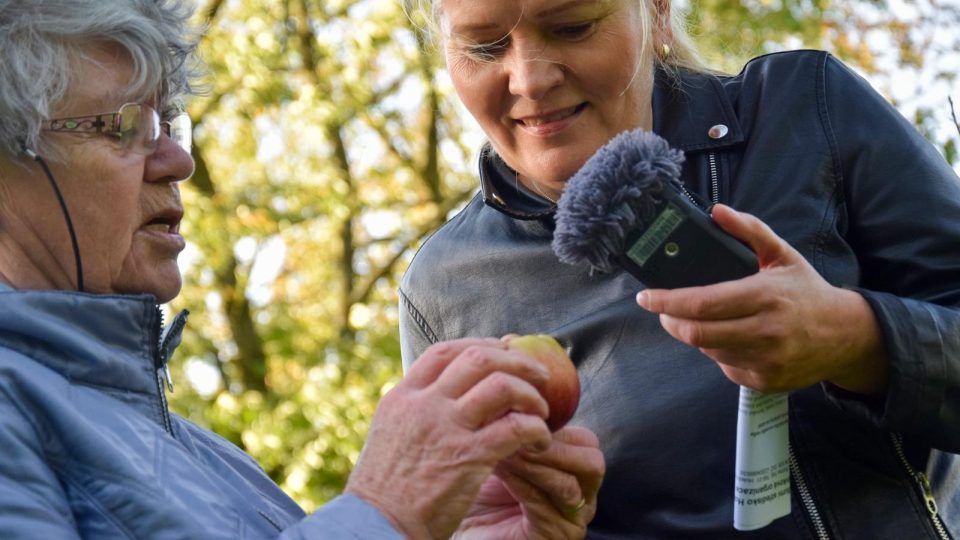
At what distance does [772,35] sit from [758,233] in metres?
7.86

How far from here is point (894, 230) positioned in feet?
7.03

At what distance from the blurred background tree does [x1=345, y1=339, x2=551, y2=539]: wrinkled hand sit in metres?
6.82

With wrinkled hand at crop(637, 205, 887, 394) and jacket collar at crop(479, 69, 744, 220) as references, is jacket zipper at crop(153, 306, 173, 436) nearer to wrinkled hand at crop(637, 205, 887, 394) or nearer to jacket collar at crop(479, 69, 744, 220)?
jacket collar at crop(479, 69, 744, 220)

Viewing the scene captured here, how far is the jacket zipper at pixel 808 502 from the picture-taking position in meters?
2.03

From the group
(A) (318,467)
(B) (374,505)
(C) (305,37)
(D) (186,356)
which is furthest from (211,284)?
(B) (374,505)

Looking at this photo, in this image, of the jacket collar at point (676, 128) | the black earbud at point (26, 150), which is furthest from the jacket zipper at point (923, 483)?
the black earbud at point (26, 150)

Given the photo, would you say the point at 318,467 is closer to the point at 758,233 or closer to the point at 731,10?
the point at 731,10

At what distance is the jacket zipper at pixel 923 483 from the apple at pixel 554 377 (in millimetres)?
590

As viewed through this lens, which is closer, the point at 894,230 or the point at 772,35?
the point at 894,230

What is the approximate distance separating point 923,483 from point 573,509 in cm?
63

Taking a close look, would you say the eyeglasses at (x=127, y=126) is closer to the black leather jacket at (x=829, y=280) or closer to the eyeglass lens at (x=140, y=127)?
the eyeglass lens at (x=140, y=127)

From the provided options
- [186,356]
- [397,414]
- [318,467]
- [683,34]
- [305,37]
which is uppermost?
[683,34]

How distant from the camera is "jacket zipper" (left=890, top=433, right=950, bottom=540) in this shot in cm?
205

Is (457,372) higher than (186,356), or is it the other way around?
(457,372)
